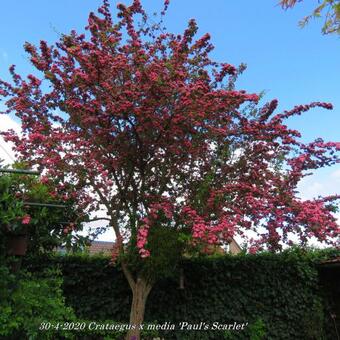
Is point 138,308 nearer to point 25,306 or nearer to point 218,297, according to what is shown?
point 218,297

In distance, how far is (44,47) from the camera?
5977mm

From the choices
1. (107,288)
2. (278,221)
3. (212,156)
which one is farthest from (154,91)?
(107,288)

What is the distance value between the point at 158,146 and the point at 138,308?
98.5 inches

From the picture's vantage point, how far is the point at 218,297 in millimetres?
6898

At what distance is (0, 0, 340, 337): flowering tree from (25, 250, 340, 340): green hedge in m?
1.05

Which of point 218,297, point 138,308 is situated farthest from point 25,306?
point 218,297

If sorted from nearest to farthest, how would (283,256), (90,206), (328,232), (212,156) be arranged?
1. (328,232)
2. (90,206)
3. (212,156)
4. (283,256)

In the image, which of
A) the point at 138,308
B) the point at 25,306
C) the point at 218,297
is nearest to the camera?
the point at 25,306

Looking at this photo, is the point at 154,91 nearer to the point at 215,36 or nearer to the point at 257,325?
the point at 215,36

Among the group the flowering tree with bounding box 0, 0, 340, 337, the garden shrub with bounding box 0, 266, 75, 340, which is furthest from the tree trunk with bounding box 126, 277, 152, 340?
the garden shrub with bounding box 0, 266, 75, 340

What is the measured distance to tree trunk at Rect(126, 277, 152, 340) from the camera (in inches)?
222

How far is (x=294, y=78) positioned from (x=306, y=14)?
9.98 ft

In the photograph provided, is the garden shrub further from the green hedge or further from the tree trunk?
the green hedge

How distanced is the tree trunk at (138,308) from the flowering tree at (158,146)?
0.05 feet
